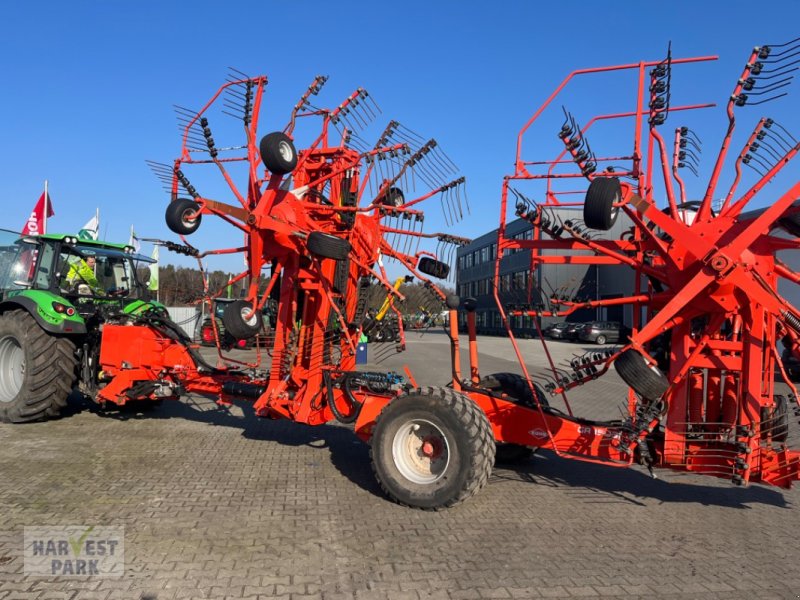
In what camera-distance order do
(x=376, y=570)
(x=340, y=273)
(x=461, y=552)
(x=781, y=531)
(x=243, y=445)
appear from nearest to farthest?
(x=376, y=570) < (x=461, y=552) < (x=781, y=531) < (x=340, y=273) < (x=243, y=445)

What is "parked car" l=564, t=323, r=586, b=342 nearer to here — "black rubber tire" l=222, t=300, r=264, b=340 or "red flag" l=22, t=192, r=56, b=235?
"red flag" l=22, t=192, r=56, b=235

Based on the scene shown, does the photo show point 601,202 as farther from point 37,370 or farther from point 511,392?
point 37,370

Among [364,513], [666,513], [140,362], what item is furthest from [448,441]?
[140,362]

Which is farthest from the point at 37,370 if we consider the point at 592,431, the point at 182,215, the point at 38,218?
the point at 38,218

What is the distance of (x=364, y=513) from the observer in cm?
459

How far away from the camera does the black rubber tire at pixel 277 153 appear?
510cm

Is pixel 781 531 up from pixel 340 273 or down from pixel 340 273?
down

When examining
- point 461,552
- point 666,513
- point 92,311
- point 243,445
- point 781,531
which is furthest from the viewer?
point 92,311

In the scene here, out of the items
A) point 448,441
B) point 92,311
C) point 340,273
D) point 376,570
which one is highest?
point 340,273

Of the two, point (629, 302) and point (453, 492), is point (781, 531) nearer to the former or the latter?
point (629, 302)

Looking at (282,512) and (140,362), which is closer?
(282,512)

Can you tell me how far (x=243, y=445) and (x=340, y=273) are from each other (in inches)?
96.6

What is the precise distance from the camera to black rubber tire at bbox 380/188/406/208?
6.22 m

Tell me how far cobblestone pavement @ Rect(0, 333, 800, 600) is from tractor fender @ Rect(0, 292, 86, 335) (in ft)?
4.17
